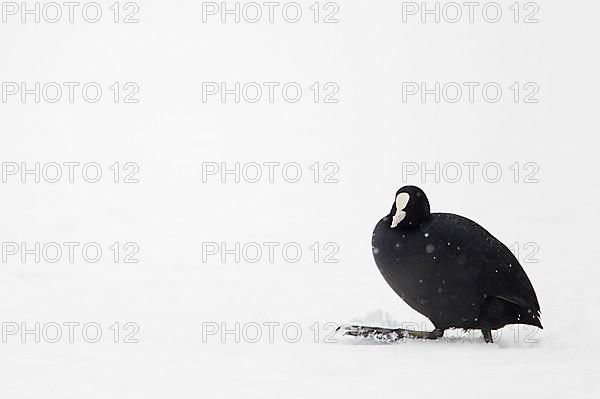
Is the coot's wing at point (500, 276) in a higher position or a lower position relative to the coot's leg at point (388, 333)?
higher

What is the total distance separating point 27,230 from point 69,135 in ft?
62.8

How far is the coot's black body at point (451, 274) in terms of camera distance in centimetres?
439

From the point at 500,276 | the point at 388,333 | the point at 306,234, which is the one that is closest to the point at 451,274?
the point at 500,276

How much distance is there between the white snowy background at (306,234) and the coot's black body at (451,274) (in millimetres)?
193

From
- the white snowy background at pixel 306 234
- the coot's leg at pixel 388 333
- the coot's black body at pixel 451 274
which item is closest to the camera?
the white snowy background at pixel 306 234

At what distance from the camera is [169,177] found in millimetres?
16547

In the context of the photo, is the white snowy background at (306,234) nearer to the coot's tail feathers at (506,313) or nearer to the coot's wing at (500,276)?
the coot's tail feathers at (506,313)

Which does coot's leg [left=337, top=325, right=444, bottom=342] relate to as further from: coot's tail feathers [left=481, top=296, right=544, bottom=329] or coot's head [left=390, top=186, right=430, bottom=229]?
coot's head [left=390, top=186, right=430, bottom=229]

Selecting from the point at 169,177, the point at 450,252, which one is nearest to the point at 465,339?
the point at 450,252

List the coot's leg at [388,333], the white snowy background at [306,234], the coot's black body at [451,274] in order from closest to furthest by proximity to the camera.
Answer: the white snowy background at [306,234] → the coot's black body at [451,274] → the coot's leg at [388,333]

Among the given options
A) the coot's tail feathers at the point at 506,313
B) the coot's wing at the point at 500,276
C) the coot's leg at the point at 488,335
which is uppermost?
the coot's wing at the point at 500,276

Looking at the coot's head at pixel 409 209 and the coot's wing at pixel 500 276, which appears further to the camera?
the coot's head at pixel 409 209

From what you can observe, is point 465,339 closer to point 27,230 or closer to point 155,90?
point 27,230

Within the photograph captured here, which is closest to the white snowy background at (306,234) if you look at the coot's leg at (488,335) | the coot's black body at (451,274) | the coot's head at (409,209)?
the coot's leg at (488,335)
